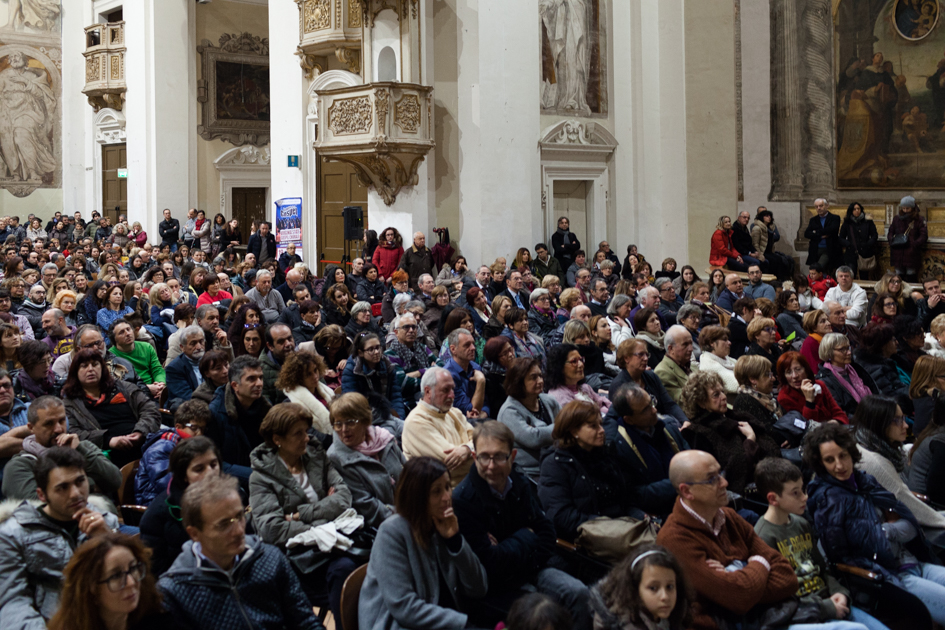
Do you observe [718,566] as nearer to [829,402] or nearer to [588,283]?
[829,402]

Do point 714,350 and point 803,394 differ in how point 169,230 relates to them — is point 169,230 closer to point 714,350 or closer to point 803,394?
point 714,350

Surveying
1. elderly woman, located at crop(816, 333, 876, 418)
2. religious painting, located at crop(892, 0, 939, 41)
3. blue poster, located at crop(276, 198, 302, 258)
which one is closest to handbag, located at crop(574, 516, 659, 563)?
elderly woman, located at crop(816, 333, 876, 418)

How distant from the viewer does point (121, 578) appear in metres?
2.83

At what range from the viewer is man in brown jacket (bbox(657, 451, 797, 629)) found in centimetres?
355

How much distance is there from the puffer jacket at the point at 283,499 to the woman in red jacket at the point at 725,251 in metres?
11.3

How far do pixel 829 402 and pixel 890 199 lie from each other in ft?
31.0

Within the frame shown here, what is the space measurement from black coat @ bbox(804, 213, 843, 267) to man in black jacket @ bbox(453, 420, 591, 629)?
11.4 meters

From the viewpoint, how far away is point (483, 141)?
13930 millimetres

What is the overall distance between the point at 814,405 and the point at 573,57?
10.3m

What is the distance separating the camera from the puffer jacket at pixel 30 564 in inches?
129

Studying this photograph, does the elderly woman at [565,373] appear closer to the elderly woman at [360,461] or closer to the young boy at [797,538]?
the elderly woman at [360,461]

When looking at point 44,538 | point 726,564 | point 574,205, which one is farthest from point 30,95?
point 726,564

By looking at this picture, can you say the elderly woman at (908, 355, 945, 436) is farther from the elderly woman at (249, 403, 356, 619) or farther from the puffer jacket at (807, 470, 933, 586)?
the elderly woman at (249, 403, 356, 619)

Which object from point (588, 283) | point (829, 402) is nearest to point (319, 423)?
point (829, 402)
